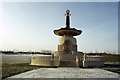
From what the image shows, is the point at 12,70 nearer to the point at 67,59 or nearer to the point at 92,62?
the point at 67,59

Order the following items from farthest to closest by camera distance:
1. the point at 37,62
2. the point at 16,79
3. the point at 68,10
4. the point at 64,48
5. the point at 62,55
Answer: the point at 68,10 < the point at 64,48 < the point at 62,55 < the point at 37,62 < the point at 16,79

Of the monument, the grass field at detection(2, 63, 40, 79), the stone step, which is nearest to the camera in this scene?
the grass field at detection(2, 63, 40, 79)

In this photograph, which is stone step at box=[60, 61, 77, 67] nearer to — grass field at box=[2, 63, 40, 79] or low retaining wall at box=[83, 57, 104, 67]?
low retaining wall at box=[83, 57, 104, 67]

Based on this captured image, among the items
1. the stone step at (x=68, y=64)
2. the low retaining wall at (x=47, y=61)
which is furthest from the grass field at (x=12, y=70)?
the stone step at (x=68, y=64)

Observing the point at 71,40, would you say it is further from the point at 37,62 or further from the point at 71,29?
the point at 37,62

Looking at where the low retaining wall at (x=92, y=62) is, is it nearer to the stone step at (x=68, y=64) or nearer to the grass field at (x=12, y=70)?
the stone step at (x=68, y=64)

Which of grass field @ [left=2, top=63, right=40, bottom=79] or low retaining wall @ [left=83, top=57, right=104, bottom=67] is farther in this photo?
low retaining wall @ [left=83, top=57, right=104, bottom=67]

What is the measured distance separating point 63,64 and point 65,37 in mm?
8701

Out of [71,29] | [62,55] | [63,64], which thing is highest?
[71,29]

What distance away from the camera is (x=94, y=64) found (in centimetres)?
1952

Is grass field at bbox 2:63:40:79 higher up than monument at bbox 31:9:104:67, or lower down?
lower down

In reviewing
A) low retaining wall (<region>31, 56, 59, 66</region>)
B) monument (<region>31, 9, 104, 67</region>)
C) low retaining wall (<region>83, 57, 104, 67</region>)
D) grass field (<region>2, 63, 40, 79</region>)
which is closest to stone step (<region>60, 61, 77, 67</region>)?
monument (<region>31, 9, 104, 67</region>)

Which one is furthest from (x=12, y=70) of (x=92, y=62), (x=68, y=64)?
(x=92, y=62)

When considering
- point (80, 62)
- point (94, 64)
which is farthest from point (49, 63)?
point (94, 64)
